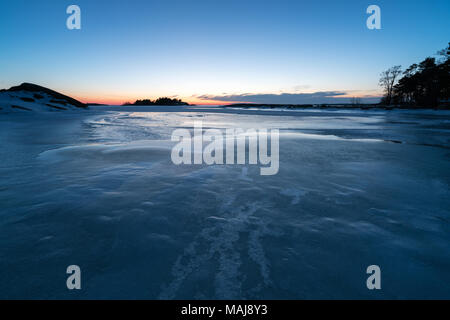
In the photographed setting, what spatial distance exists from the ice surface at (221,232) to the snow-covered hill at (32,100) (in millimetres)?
21415

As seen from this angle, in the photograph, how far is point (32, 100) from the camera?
72.3 feet

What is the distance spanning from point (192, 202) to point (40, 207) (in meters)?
1.74

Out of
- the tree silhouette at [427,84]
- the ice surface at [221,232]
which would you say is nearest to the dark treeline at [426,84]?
the tree silhouette at [427,84]

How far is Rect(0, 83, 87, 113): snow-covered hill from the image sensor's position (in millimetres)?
18172

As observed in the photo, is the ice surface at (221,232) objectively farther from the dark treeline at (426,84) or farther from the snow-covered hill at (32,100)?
the dark treeline at (426,84)

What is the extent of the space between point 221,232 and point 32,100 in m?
29.9

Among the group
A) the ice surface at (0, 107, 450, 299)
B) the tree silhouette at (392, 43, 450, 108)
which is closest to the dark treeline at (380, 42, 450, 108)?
the tree silhouette at (392, 43, 450, 108)

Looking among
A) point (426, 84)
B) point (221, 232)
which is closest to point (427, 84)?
point (426, 84)

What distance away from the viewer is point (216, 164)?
4.38 m

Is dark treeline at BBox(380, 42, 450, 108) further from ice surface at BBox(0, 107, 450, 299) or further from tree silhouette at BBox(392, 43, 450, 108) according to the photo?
ice surface at BBox(0, 107, 450, 299)

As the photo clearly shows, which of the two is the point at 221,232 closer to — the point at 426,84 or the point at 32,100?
the point at 32,100

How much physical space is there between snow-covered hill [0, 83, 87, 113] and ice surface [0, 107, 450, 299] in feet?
70.3
